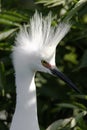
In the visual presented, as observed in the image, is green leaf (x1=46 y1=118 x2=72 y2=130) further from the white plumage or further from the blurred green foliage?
the white plumage

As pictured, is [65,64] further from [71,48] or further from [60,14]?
[60,14]

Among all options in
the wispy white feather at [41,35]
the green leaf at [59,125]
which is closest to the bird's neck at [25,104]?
the wispy white feather at [41,35]

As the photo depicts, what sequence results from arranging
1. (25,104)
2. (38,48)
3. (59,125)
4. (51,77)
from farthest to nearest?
(51,77) < (59,125) < (25,104) < (38,48)

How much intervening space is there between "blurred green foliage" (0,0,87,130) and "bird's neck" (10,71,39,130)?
0.31m

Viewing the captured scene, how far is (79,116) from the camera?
166 inches

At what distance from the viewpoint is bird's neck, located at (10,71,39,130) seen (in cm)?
384

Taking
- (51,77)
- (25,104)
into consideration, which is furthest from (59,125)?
(51,77)

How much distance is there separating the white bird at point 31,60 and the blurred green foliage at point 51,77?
33cm

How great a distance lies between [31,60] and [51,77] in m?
1.01

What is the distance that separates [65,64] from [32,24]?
4.12 ft

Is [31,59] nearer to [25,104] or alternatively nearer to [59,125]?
[25,104]

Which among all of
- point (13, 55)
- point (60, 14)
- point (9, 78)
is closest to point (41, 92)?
point (9, 78)

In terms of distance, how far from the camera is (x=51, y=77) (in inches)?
188

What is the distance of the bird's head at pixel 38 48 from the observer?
12.3ft
